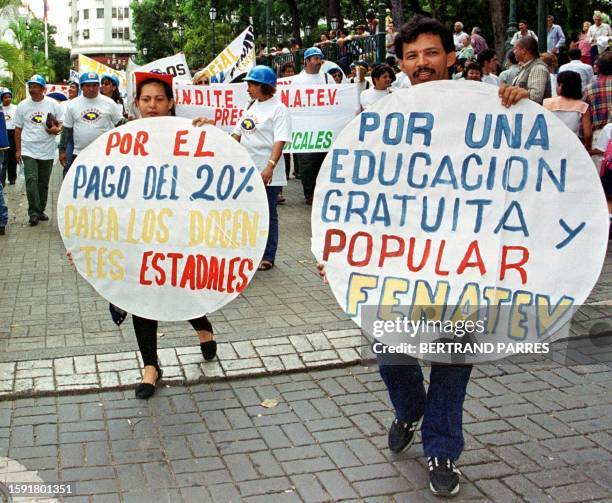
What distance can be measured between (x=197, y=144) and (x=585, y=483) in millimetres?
2715

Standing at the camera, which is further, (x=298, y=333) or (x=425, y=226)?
(x=298, y=333)

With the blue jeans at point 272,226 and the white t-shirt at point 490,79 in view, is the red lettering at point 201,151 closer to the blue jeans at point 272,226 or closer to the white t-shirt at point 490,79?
the blue jeans at point 272,226

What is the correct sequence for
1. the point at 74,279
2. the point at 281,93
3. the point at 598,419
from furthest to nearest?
the point at 281,93 < the point at 74,279 < the point at 598,419

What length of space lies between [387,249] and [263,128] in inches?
173

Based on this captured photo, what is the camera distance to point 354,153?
3934mm

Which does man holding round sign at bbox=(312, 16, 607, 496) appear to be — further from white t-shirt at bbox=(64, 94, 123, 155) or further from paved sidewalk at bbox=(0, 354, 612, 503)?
white t-shirt at bbox=(64, 94, 123, 155)

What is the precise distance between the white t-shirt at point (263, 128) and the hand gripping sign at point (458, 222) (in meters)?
4.15

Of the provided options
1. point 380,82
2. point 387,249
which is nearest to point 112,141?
point 387,249

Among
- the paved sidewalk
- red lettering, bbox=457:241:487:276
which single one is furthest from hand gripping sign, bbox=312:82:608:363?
the paved sidewalk

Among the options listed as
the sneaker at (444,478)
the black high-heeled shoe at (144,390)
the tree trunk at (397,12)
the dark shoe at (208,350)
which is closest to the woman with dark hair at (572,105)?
the dark shoe at (208,350)

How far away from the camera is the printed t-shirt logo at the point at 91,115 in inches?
417

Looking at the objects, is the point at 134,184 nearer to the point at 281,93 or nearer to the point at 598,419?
the point at 598,419

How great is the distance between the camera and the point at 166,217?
4973mm

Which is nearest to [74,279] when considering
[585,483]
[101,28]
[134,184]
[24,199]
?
[134,184]
